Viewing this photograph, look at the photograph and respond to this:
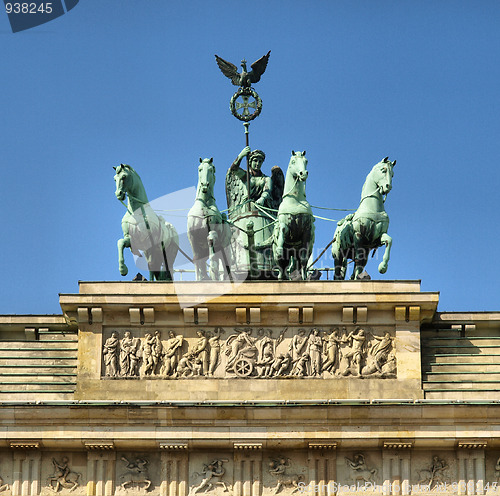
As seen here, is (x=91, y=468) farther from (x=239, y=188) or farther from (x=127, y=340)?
(x=239, y=188)

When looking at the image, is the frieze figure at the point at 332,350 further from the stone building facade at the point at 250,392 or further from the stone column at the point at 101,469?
the stone column at the point at 101,469

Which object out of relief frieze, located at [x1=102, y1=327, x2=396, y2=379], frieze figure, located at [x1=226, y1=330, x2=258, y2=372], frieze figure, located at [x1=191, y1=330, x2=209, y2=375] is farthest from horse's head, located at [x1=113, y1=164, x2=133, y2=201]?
frieze figure, located at [x1=226, y1=330, x2=258, y2=372]

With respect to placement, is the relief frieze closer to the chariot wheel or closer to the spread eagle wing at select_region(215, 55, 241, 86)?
the chariot wheel

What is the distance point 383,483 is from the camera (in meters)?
44.0

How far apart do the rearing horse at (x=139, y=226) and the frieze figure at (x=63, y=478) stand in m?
4.56

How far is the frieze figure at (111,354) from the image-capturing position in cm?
4503

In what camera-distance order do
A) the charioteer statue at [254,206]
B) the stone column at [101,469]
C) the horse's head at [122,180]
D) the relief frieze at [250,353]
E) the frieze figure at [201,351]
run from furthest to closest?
1. the charioteer statue at [254,206]
2. the horse's head at [122,180]
3. the frieze figure at [201,351]
4. the relief frieze at [250,353]
5. the stone column at [101,469]

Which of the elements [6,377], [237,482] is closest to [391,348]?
[237,482]

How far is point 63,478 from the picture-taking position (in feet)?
145

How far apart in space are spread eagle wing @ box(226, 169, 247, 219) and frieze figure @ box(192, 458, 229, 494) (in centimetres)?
913

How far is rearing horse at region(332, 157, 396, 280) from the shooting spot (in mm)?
46531

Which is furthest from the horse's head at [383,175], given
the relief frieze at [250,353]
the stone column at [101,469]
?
the stone column at [101,469]

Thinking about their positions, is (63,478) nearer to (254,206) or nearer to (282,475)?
(282,475)

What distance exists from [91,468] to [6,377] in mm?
2689
